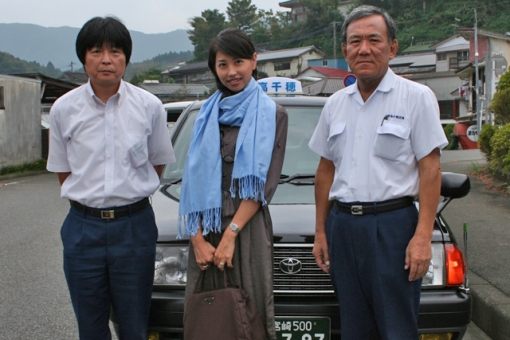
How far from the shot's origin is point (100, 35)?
246 centimetres

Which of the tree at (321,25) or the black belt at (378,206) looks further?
the tree at (321,25)

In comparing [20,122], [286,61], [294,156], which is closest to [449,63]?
[286,61]

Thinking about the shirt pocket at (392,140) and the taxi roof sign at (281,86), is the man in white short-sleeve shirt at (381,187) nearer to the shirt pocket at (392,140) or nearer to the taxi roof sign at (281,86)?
the shirt pocket at (392,140)

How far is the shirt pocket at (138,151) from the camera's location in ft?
8.20

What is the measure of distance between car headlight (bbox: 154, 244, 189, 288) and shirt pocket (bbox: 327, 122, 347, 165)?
38.3 inches

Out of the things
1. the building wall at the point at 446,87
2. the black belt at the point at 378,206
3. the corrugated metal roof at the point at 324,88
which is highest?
the building wall at the point at 446,87

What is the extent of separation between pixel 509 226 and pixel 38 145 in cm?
1720

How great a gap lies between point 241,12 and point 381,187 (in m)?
69.7

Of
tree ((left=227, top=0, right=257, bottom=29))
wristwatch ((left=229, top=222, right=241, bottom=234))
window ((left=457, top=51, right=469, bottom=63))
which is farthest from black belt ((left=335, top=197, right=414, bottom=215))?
tree ((left=227, top=0, right=257, bottom=29))

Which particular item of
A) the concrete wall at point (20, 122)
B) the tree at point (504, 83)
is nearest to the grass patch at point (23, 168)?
the concrete wall at point (20, 122)

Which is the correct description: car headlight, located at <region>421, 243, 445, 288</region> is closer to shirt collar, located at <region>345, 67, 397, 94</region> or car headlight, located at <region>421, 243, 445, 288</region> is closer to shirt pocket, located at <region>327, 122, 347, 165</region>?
shirt pocket, located at <region>327, 122, 347, 165</region>

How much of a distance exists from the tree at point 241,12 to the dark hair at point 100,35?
2692 inches

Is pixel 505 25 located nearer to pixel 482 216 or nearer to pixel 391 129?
pixel 482 216

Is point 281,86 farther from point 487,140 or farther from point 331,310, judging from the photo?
point 487,140
